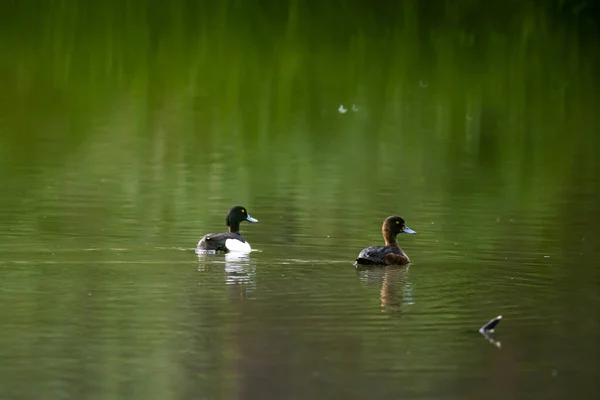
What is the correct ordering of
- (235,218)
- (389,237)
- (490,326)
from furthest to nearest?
(235,218) < (389,237) < (490,326)

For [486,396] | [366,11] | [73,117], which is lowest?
[486,396]

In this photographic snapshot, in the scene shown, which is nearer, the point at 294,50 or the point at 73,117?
the point at 73,117

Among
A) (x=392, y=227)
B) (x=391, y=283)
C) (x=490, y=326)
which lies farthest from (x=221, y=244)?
(x=490, y=326)

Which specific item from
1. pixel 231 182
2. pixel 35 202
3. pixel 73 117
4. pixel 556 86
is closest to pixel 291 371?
pixel 35 202

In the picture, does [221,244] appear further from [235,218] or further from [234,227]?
[235,218]

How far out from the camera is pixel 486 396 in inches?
374

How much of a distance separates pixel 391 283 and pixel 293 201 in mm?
6535

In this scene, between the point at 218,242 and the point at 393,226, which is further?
the point at 393,226

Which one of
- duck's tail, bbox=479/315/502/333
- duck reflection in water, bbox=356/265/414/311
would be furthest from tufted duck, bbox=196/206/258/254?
duck's tail, bbox=479/315/502/333

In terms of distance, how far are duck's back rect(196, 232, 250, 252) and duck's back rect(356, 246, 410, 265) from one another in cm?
140

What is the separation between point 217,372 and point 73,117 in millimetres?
20964

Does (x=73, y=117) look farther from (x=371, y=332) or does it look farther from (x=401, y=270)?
(x=371, y=332)

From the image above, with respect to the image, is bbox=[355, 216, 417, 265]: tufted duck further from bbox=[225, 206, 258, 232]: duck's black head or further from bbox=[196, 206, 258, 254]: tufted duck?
bbox=[225, 206, 258, 232]: duck's black head

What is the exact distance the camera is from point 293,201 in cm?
2023
